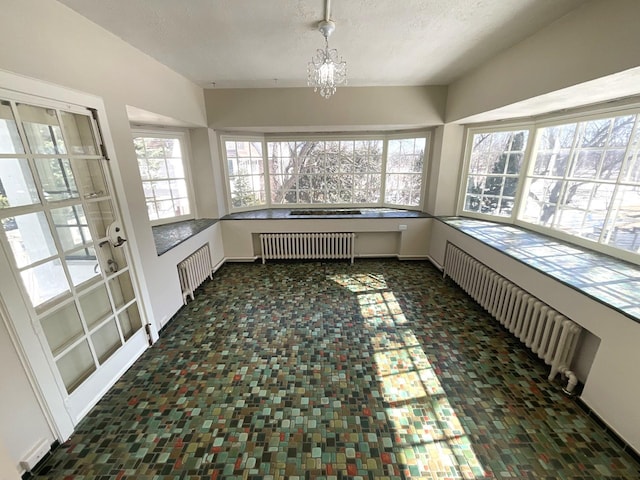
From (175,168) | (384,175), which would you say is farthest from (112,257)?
(384,175)

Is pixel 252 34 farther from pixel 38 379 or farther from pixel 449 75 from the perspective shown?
pixel 38 379

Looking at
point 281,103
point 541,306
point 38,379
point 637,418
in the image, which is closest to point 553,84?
point 541,306

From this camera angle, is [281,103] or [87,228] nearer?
[87,228]

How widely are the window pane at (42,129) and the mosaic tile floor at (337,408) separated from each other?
1.80 metres

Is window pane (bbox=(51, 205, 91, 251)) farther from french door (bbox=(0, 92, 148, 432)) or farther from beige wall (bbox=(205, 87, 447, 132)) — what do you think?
beige wall (bbox=(205, 87, 447, 132))

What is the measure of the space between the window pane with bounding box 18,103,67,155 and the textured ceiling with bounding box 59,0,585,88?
→ 733 mm

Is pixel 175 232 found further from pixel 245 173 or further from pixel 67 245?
pixel 67 245

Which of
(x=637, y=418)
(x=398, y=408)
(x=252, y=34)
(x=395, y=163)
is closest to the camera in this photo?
(x=637, y=418)

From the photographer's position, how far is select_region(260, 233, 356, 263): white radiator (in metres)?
4.28

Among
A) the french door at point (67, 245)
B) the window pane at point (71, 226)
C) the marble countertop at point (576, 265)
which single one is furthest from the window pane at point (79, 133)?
the marble countertop at point (576, 265)

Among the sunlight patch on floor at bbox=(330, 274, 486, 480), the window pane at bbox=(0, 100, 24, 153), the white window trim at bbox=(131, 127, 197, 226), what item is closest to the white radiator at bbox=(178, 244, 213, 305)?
the white window trim at bbox=(131, 127, 197, 226)

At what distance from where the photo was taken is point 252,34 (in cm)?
207

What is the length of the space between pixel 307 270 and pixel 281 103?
251cm

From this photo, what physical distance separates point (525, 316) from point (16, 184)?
3791 millimetres
